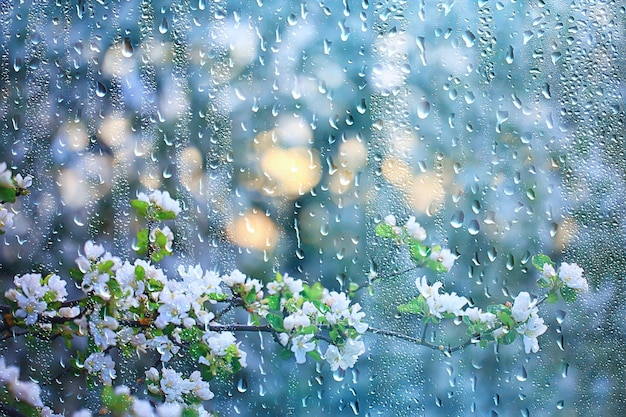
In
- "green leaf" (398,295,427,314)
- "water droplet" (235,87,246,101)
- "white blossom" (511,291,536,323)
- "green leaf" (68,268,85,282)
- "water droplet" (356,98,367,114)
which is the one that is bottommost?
"green leaf" (68,268,85,282)

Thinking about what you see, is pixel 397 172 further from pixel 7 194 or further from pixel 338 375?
pixel 7 194

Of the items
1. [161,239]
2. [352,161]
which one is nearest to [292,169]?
[352,161]

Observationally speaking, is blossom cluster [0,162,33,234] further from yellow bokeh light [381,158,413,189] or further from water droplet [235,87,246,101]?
yellow bokeh light [381,158,413,189]

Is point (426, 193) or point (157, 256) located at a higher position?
point (426, 193)

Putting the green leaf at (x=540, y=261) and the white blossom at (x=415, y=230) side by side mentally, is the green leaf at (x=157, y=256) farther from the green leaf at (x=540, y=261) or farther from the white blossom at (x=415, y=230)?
the green leaf at (x=540, y=261)

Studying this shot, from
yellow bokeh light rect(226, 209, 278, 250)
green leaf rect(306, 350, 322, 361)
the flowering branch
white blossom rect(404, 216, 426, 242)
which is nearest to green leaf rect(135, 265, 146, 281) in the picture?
the flowering branch

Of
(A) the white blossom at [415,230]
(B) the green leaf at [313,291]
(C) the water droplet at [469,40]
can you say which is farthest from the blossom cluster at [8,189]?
(C) the water droplet at [469,40]
